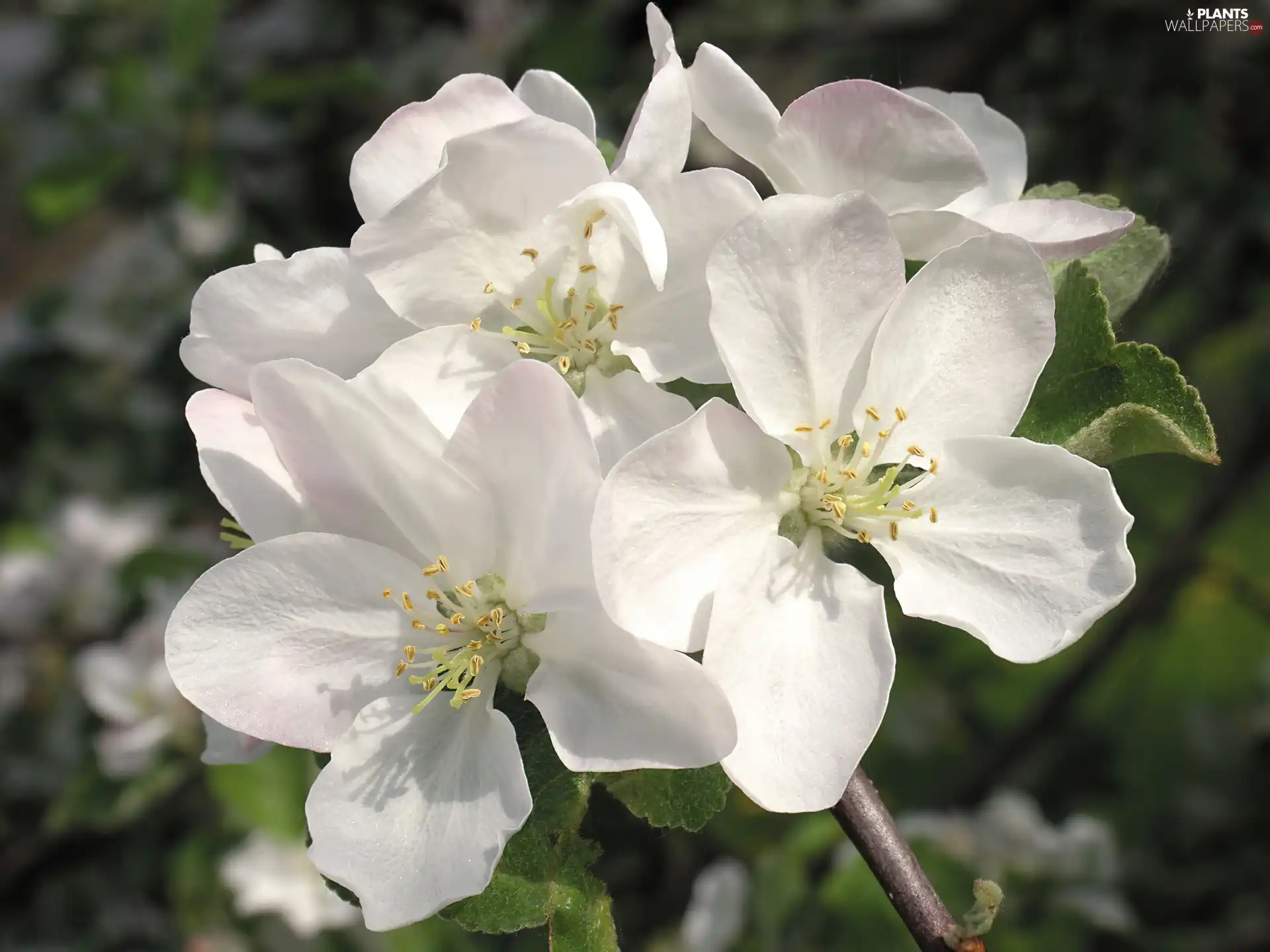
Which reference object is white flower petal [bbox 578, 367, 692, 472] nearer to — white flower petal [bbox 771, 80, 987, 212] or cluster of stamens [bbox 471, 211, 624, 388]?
cluster of stamens [bbox 471, 211, 624, 388]

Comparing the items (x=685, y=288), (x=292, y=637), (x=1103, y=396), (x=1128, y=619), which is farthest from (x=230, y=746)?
(x=1128, y=619)

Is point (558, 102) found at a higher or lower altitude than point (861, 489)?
higher

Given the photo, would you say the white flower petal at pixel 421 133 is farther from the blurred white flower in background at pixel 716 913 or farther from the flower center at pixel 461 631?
the blurred white flower in background at pixel 716 913

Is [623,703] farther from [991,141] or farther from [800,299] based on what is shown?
[991,141]

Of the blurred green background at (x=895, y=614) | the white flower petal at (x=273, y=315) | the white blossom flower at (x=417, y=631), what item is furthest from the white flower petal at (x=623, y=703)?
the blurred green background at (x=895, y=614)

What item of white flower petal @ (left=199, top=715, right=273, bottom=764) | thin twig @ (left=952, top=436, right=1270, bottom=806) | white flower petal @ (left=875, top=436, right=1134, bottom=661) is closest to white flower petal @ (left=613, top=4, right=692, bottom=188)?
white flower petal @ (left=875, top=436, right=1134, bottom=661)

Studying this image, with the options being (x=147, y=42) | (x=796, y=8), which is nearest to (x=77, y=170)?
(x=147, y=42)
